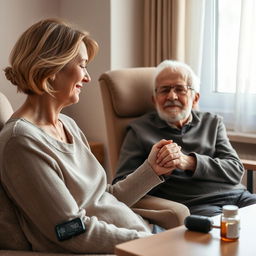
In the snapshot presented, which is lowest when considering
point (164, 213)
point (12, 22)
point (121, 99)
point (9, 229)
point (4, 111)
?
point (164, 213)

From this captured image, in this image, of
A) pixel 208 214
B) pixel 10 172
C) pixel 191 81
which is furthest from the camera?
pixel 191 81

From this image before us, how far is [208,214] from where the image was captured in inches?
92.4

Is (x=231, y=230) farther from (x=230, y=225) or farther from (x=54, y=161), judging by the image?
(x=54, y=161)

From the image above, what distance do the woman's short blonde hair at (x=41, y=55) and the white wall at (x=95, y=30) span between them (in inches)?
70.3

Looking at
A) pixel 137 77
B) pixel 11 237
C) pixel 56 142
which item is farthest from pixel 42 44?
pixel 137 77

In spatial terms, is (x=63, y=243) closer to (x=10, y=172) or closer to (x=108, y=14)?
(x=10, y=172)

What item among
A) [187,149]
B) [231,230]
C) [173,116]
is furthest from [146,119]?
[231,230]

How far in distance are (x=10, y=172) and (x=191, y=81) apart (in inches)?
53.4

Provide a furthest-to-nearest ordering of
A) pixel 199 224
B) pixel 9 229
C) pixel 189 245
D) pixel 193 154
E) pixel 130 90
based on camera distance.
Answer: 1. pixel 130 90
2. pixel 193 154
3. pixel 9 229
4. pixel 199 224
5. pixel 189 245

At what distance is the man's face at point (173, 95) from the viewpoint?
2592mm

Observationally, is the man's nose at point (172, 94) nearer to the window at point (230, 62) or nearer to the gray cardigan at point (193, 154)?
the gray cardigan at point (193, 154)

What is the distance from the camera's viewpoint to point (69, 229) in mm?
1525

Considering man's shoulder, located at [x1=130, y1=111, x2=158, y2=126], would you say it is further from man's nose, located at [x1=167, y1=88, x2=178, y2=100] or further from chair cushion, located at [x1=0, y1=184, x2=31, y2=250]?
chair cushion, located at [x1=0, y1=184, x2=31, y2=250]

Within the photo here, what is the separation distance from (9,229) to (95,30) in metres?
2.24
